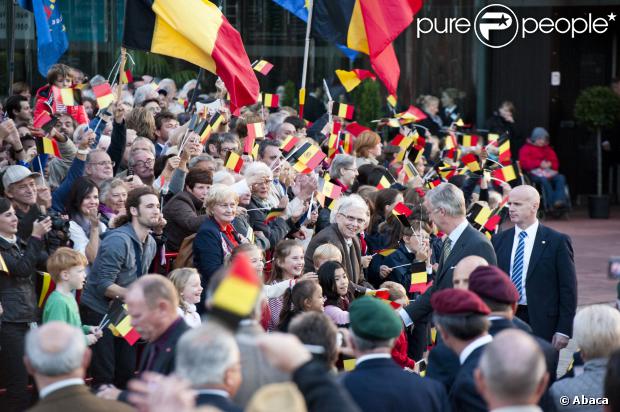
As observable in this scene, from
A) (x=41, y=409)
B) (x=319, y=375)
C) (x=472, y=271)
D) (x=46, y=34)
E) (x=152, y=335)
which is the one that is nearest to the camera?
(x=319, y=375)

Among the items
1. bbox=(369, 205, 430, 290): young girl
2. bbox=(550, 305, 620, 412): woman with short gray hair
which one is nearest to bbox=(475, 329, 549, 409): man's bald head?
bbox=(550, 305, 620, 412): woman with short gray hair

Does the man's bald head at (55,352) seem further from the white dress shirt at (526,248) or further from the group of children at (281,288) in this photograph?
the white dress shirt at (526,248)

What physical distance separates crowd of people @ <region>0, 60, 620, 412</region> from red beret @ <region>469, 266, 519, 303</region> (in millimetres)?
12

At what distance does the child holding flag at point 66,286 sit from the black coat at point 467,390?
3163 mm

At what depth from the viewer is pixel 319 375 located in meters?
4.62

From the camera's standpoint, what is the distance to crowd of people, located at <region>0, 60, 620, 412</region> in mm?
4973

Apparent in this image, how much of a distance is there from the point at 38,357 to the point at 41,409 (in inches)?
9.2

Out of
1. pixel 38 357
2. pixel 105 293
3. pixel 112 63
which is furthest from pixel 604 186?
pixel 38 357

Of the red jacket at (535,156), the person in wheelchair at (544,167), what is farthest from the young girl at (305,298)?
the red jacket at (535,156)

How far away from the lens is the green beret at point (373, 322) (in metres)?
5.69

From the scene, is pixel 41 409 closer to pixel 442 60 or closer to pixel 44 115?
pixel 44 115

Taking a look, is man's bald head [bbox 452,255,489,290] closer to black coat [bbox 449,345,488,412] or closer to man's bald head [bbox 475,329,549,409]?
black coat [bbox 449,345,488,412]

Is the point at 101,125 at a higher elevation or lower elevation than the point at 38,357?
higher

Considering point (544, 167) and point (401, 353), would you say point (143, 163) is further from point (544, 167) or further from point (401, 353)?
point (544, 167)
